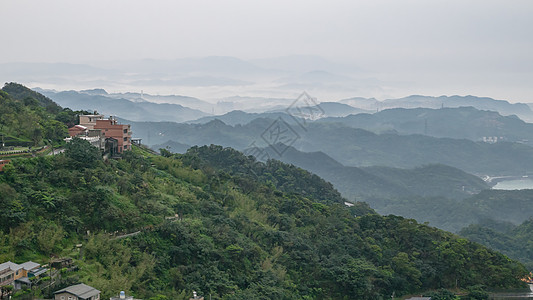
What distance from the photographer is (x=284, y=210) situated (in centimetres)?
A: 3706

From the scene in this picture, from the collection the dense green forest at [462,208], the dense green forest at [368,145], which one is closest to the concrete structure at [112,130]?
the dense green forest at [462,208]

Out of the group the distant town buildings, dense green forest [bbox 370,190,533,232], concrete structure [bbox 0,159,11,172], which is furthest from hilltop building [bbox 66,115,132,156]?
dense green forest [bbox 370,190,533,232]

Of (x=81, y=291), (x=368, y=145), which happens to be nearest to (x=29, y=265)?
(x=81, y=291)

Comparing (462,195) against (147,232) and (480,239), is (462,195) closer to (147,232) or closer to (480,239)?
(480,239)

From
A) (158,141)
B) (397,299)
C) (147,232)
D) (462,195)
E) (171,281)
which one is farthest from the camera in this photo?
(158,141)

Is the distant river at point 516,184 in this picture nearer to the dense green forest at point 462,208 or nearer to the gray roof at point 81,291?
the dense green forest at point 462,208

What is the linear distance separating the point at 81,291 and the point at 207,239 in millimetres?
8477

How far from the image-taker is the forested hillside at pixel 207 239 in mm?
20672

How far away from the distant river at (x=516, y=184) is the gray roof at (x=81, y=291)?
139312mm

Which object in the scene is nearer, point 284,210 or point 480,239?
point 284,210

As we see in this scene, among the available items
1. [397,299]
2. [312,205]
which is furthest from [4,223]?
[312,205]

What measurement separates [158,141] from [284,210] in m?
118

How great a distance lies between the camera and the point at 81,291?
17.0m

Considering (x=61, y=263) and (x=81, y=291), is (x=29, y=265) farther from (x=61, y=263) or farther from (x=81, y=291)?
(x=81, y=291)
